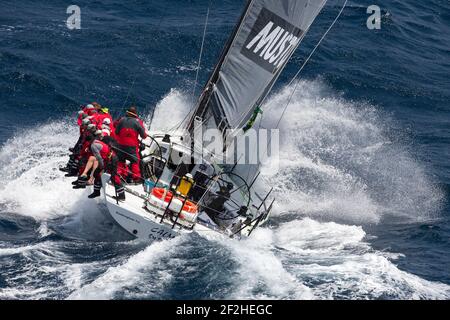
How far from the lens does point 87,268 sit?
1430cm

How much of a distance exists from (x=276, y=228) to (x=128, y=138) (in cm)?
448

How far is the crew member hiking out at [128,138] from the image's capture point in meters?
16.2

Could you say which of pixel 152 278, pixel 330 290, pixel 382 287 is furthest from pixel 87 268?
pixel 382 287

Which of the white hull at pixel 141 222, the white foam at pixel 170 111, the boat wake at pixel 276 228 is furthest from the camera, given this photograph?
the white foam at pixel 170 111

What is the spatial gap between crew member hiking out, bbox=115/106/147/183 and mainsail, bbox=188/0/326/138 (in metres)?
1.82

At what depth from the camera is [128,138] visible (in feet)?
53.2

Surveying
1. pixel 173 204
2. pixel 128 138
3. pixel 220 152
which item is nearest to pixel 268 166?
pixel 220 152

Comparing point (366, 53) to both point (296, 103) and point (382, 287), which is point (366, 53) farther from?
point (382, 287)

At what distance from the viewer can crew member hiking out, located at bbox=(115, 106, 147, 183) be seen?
1620cm

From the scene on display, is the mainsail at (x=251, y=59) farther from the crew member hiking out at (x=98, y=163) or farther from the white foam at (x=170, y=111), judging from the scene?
the white foam at (x=170, y=111)

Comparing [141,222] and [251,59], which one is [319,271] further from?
[251,59]

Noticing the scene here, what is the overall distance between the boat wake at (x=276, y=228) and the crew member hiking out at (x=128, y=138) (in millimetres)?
1472

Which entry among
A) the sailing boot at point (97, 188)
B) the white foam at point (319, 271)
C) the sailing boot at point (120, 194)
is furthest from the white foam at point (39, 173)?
the white foam at point (319, 271)
